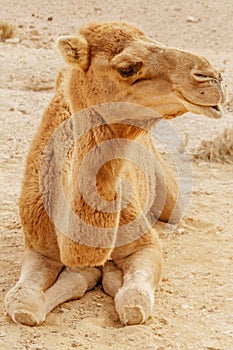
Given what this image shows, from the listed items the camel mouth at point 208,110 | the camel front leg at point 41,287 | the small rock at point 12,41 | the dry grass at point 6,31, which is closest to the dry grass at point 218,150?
the camel front leg at point 41,287

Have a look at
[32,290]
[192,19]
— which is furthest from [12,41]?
[32,290]

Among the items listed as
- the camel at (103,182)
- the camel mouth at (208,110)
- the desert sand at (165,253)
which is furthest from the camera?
the desert sand at (165,253)

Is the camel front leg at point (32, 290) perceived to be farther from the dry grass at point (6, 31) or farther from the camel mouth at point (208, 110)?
the dry grass at point (6, 31)

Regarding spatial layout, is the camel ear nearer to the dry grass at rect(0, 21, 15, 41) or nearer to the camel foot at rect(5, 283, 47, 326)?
the camel foot at rect(5, 283, 47, 326)

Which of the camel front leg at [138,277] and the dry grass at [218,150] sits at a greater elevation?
the camel front leg at [138,277]

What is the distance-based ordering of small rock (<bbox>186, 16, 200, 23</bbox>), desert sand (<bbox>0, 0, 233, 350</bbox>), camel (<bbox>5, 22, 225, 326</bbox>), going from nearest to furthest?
camel (<bbox>5, 22, 225, 326</bbox>)
desert sand (<bbox>0, 0, 233, 350</bbox>)
small rock (<bbox>186, 16, 200, 23</bbox>)

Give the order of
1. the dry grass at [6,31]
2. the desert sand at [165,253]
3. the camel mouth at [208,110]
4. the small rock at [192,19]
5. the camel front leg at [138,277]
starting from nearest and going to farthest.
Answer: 1. the camel mouth at [208,110]
2. the desert sand at [165,253]
3. the camel front leg at [138,277]
4. the dry grass at [6,31]
5. the small rock at [192,19]

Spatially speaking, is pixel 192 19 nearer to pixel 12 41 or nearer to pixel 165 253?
pixel 12 41

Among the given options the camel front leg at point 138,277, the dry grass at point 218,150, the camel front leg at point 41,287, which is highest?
the camel front leg at point 138,277

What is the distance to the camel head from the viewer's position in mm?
4543

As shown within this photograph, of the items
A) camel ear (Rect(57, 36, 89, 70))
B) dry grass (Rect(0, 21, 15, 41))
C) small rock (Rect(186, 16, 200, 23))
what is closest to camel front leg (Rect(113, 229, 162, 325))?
camel ear (Rect(57, 36, 89, 70))

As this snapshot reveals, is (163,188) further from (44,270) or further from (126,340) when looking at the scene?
(126,340)

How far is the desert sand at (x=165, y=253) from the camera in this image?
4.92 metres

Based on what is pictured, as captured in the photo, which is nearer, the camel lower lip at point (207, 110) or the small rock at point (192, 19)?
the camel lower lip at point (207, 110)
